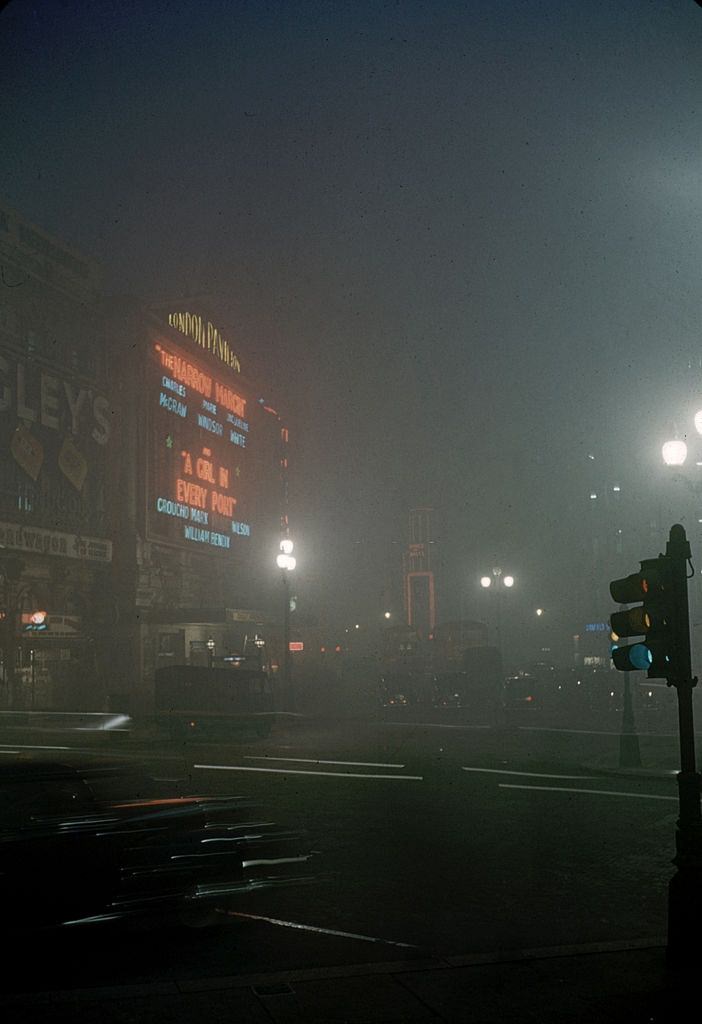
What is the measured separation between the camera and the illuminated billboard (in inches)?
2146

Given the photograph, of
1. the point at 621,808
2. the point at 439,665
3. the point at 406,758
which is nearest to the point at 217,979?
the point at 621,808

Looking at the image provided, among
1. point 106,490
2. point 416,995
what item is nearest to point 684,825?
point 416,995

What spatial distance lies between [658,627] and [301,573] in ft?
293

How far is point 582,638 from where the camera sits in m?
94.5

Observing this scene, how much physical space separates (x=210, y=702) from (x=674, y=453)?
16713 millimetres

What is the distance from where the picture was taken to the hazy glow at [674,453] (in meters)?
17.0

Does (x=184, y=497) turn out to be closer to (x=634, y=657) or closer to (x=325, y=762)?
(x=325, y=762)

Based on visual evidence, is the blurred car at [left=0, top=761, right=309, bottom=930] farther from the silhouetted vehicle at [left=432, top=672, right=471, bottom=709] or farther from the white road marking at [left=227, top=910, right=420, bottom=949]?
the silhouetted vehicle at [left=432, top=672, right=471, bottom=709]

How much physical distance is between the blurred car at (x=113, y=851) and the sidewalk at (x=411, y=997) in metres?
0.99

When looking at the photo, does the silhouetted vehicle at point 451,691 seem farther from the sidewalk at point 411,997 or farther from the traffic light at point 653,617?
the sidewalk at point 411,997

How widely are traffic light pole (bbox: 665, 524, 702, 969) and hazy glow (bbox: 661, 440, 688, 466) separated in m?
8.96

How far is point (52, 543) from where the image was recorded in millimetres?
44812

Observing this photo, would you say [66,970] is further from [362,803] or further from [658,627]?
[362,803]

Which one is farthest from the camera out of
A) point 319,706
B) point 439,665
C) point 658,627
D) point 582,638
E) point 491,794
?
point 582,638
